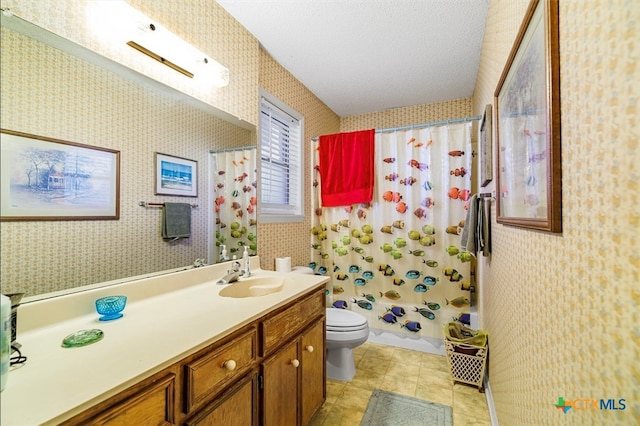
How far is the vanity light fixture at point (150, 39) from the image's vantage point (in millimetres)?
1150

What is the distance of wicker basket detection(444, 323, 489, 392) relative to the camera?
6.07ft

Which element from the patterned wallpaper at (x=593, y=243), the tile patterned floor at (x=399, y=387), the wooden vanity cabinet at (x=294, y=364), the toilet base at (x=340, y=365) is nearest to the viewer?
the patterned wallpaper at (x=593, y=243)

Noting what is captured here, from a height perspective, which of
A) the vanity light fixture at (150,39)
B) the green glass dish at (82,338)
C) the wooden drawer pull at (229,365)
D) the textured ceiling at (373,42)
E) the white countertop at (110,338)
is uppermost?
the textured ceiling at (373,42)

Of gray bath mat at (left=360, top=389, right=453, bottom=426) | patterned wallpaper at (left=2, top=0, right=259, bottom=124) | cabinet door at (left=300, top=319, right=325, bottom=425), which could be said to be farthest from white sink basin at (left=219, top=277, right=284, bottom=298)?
patterned wallpaper at (left=2, top=0, right=259, bottom=124)

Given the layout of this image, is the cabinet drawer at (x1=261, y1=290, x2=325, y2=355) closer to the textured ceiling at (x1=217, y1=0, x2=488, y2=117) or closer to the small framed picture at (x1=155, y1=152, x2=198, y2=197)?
the small framed picture at (x1=155, y1=152, x2=198, y2=197)

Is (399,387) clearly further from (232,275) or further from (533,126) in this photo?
(533,126)

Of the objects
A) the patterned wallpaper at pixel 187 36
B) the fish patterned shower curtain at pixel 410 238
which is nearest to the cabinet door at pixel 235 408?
the patterned wallpaper at pixel 187 36

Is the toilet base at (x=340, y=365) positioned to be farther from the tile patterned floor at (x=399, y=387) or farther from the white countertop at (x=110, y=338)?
the white countertop at (x=110, y=338)

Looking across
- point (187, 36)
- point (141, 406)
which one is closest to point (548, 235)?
point (141, 406)

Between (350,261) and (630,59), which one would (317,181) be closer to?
(350,261)

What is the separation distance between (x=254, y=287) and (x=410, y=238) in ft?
4.87

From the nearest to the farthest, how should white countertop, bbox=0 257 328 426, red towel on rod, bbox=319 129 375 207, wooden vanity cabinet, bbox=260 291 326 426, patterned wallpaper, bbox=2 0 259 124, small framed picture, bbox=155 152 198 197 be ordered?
white countertop, bbox=0 257 328 426, patterned wallpaper, bbox=2 0 259 124, wooden vanity cabinet, bbox=260 291 326 426, small framed picture, bbox=155 152 198 197, red towel on rod, bbox=319 129 375 207

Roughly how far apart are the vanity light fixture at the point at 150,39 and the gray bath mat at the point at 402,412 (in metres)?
2.22

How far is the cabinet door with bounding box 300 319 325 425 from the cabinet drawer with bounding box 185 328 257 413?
41 centimetres
